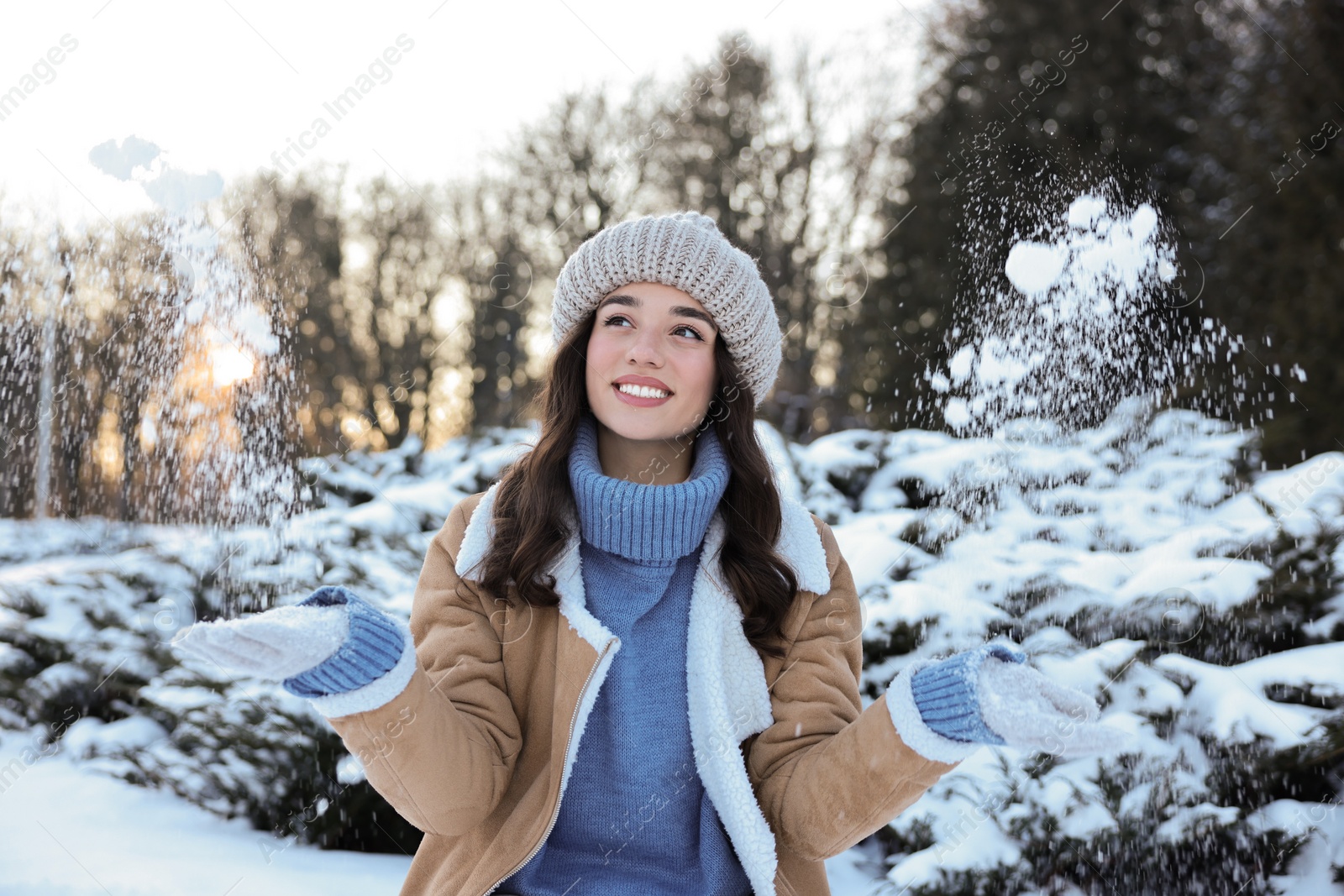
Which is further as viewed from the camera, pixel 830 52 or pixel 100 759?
pixel 830 52

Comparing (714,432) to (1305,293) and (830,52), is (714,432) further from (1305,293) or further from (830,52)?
(830,52)

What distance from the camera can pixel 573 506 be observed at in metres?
1.88

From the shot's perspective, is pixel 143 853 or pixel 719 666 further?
pixel 143 853

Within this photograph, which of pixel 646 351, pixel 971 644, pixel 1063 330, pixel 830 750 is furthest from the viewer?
pixel 1063 330

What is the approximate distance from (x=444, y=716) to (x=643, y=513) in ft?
1.68

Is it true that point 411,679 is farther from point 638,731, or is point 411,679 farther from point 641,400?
point 641,400

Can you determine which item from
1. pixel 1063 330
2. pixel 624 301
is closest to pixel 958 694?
pixel 624 301

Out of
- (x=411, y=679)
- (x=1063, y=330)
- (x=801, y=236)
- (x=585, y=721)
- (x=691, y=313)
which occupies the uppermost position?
(x=801, y=236)

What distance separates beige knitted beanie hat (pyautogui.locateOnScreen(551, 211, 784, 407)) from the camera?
190 centimetres

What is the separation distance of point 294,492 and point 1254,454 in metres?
3.92

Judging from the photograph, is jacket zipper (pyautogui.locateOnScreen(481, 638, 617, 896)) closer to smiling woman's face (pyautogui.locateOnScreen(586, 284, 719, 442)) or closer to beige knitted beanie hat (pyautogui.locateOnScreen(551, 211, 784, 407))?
smiling woman's face (pyautogui.locateOnScreen(586, 284, 719, 442))

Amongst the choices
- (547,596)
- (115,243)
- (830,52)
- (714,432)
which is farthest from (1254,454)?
(830,52)

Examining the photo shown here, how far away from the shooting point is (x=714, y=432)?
6.59ft

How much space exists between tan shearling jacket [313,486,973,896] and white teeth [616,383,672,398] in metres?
0.29
